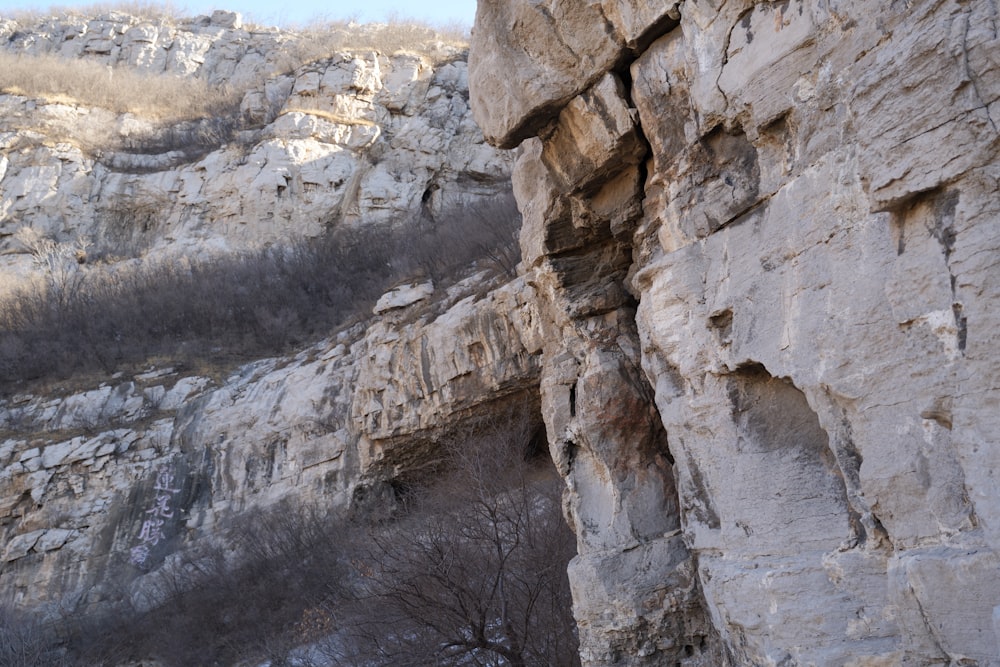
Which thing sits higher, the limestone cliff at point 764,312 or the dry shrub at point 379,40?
the dry shrub at point 379,40

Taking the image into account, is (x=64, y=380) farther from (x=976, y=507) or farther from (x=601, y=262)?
(x=976, y=507)

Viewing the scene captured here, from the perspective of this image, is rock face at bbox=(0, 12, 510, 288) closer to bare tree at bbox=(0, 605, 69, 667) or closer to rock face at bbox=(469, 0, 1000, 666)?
bare tree at bbox=(0, 605, 69, 667)

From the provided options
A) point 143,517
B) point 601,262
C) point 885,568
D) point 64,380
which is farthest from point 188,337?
point 885,568

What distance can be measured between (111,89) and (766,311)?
29.3 m

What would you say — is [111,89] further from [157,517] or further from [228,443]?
[157,517]

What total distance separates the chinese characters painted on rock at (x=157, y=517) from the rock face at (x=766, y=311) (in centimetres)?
984

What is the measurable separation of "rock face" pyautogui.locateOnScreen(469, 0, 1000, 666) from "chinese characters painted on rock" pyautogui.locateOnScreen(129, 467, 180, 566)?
387 inches

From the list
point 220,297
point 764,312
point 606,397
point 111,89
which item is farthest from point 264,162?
point 764,312

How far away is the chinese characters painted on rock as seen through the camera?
1419 centimetres

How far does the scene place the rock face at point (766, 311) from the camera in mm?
3262

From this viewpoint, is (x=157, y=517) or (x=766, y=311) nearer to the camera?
(x=766, y=311)

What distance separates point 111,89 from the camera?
2834 cm

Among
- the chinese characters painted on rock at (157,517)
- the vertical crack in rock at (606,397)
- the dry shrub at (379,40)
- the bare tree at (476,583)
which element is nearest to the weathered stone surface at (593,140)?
the vertical crack in rock at (606,397)

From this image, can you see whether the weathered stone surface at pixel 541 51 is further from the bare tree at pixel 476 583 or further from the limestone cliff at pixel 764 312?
the bare tree at pixel 476 583
